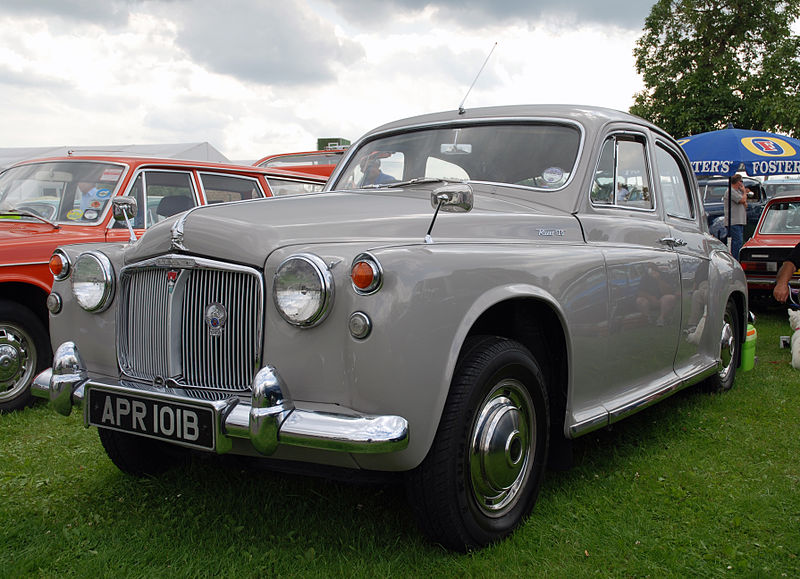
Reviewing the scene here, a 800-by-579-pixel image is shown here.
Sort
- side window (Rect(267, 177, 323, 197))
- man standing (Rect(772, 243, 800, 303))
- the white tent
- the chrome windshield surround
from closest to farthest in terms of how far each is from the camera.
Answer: the chrome windshield surround < man standing (Rect(772, 243, 800, 303)) < side window (Rect(267, 177, 323, 197)) < the white tent

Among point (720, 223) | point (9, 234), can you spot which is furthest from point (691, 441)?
point (720, 223)

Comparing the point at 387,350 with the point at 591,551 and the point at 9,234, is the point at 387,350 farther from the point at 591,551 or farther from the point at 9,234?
the point at 9,234

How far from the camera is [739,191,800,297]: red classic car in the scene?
8.31 metres

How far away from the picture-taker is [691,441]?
3889 millimetres

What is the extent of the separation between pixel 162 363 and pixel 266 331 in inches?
21.7

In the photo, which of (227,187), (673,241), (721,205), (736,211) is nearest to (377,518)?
(673,241)

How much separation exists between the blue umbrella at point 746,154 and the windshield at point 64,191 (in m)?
7.54

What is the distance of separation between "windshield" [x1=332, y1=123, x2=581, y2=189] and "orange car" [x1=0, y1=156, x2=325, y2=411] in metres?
2.11

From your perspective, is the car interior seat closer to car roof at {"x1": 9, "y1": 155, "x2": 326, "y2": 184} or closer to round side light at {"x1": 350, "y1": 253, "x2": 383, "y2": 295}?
car roof at {"x1": 9, "y1": 155, "x2": 326, "y2": 184}

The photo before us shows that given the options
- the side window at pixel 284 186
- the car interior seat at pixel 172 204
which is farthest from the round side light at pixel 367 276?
the side window at pixel 284 186

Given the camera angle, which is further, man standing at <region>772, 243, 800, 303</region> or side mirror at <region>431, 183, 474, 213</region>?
man standing at <region>772, 243, 800, 303</region>

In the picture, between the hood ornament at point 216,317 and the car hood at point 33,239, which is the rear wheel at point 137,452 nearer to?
the hood ornament at point 216,317

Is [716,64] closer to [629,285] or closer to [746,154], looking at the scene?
[746,154]

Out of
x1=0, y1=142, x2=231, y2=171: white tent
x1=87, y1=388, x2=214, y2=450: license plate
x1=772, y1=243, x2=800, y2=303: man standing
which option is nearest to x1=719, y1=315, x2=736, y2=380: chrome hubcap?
x1=772, y1=243, x2=800, y2=303: man standing
